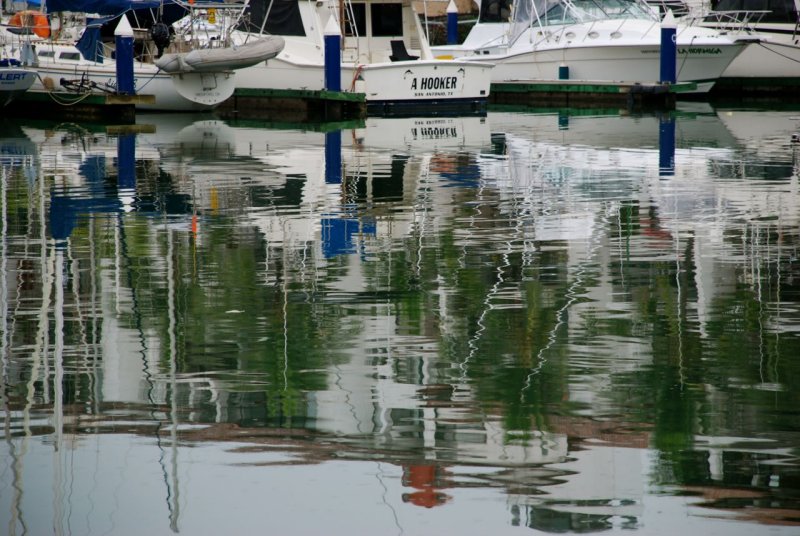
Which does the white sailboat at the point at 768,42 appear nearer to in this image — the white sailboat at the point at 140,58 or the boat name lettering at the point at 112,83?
the white sailboat at the point at 140,58

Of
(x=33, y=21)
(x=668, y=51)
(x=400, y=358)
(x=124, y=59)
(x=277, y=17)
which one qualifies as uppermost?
(x=33, y=21)

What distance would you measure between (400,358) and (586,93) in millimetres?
28332

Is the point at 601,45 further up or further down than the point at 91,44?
further up

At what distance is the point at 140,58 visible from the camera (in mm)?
36344

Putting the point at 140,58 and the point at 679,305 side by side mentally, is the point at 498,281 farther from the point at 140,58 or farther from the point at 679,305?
the point at 140,58

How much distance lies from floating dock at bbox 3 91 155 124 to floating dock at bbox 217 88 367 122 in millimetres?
3197

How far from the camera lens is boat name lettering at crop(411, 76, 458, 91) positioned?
108ft

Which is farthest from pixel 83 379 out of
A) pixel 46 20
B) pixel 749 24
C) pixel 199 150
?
pixel 749 24

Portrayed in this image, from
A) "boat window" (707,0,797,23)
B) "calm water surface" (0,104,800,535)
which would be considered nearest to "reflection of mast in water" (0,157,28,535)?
"calm water surface" (0,104,800,535)

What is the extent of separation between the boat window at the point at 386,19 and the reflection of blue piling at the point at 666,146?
6.79 m

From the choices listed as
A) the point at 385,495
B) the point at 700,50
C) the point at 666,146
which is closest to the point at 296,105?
the point at 666,146

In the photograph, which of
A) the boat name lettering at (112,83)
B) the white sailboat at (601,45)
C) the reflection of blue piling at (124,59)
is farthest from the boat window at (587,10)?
the reflection of blue piling at (124,59)

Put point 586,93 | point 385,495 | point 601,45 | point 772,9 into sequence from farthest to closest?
point 772,9 → point 601,45 → point 586,93 → point 385,495

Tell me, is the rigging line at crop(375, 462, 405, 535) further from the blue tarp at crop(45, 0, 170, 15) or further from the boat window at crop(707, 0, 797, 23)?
the boat window at crop(707, 0, 797, 23)
